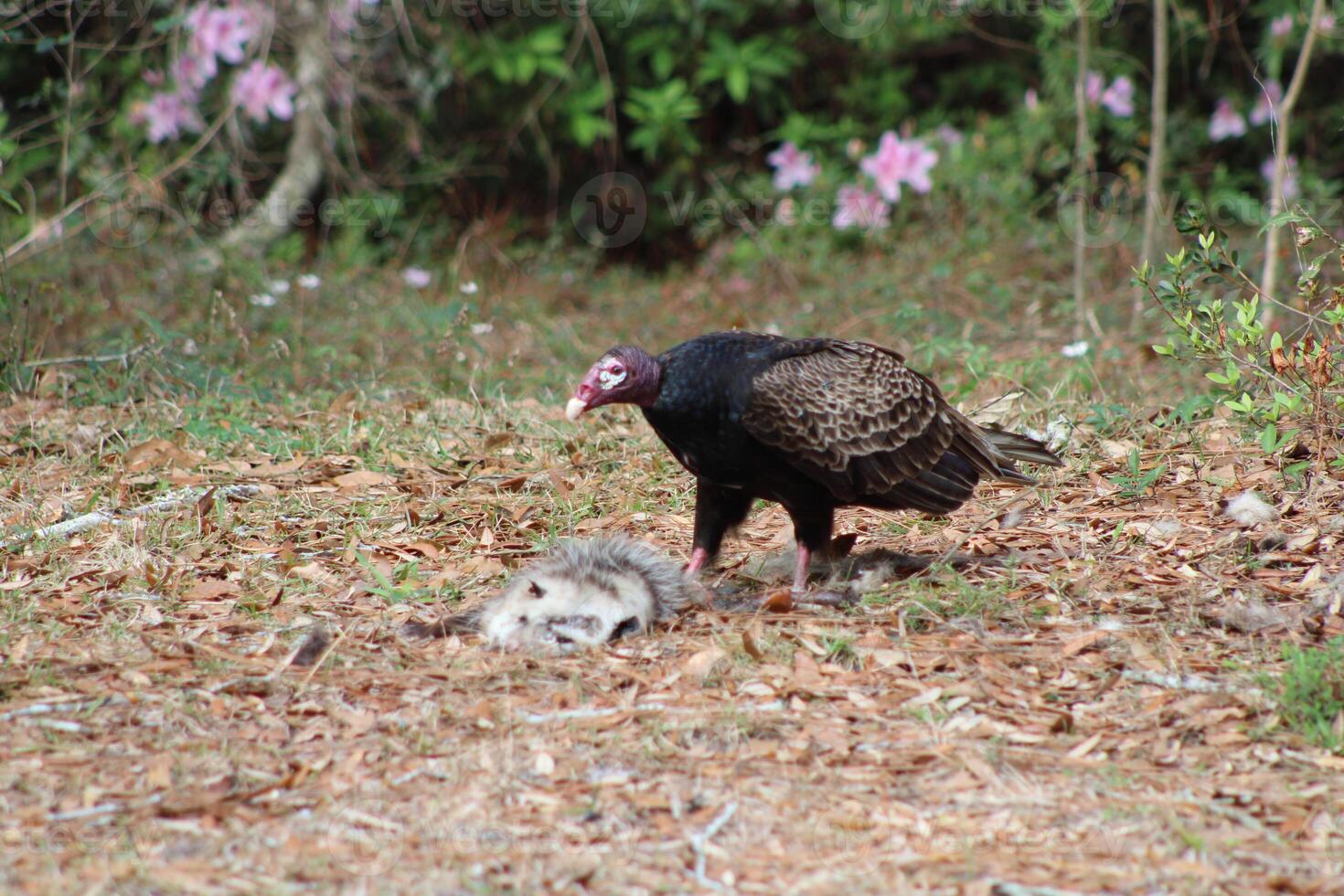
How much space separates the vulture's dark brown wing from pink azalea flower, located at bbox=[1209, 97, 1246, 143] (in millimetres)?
5643

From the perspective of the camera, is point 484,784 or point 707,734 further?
point 707,734

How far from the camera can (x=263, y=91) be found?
8.58 meters

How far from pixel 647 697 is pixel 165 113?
673 cm

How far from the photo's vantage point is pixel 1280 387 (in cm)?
474

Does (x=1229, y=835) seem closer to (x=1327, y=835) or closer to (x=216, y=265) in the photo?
(x=1327, y=835)

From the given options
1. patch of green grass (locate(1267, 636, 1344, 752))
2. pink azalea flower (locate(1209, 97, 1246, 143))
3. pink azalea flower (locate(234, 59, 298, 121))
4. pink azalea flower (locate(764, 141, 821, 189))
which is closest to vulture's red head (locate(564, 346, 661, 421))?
patch of green grass (locate(1267, 636, 1344, 752))

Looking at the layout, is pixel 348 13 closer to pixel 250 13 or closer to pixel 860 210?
pixel 250 13

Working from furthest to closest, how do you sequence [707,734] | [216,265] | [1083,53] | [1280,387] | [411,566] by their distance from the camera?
[216,265] < [1083,53] < [1280,387] < [411,566] < [707,734]

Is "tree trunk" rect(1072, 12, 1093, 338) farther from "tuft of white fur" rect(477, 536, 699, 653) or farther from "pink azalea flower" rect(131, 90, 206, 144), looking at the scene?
"pink azalea flower" rect(131, 90, 206, 144)

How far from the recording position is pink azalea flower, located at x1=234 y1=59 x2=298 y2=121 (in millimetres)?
8469

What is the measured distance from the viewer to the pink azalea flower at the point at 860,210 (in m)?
9.47

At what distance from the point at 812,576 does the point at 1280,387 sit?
1780mm

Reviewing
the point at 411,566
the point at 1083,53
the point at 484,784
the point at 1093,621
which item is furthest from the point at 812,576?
the point at 1083,53

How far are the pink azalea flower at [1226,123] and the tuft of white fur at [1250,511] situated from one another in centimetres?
540
